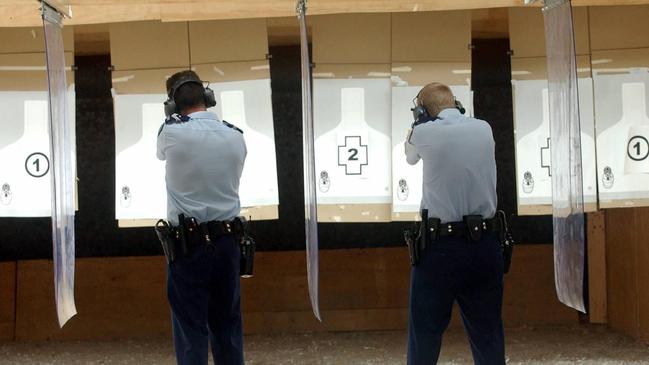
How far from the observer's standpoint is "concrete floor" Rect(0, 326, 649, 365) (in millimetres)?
4766

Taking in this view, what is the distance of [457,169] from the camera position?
3.29 m

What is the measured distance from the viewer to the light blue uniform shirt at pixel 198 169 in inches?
132

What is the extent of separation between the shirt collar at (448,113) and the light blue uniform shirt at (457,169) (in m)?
0.03

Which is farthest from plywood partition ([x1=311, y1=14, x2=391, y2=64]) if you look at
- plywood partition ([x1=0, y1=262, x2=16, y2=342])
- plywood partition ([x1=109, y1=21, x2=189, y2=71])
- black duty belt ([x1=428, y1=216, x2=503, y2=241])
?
plywood partition ([x1=0, y1=262, x2=16, y2=342])

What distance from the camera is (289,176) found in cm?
555

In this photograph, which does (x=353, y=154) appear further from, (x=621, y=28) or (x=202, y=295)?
(x=621, y=28)

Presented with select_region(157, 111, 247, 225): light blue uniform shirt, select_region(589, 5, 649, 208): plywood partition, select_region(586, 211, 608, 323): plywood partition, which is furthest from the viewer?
select_region(586, 211, 608, 323): plywood partition

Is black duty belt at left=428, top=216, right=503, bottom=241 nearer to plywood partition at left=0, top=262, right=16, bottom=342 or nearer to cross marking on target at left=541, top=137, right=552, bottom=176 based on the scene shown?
cross marking on target at left=541, top=137, right=552, bottom=176

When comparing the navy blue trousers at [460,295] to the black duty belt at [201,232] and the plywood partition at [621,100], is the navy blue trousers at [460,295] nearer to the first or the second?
the black duty belt at [201,232]

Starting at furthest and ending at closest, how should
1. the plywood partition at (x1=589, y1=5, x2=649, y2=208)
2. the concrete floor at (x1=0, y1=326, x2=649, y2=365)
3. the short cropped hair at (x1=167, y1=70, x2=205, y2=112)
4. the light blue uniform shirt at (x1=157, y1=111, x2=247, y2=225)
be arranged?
the concrete floor at (x1=0, y1=326, x2=649, y2=365), the plywood partition at (x1=589, y1=5, x2=649, y2=208), the short cropped hair at (x1=167, y1=70, x2=205, y2=112), the light blue uniform shirt at (x1=157, y1=111, x2=247, y2=225)

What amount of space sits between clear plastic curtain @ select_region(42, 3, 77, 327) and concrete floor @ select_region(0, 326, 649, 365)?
53.0 inches

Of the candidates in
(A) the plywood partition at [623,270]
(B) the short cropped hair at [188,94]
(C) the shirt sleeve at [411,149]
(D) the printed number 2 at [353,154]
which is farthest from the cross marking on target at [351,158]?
(A) the plywood partition at [623,270]

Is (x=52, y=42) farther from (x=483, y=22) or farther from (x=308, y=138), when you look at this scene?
(x=483, y=22)

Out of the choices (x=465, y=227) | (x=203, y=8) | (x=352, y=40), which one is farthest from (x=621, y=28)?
(x=203, y=8)
